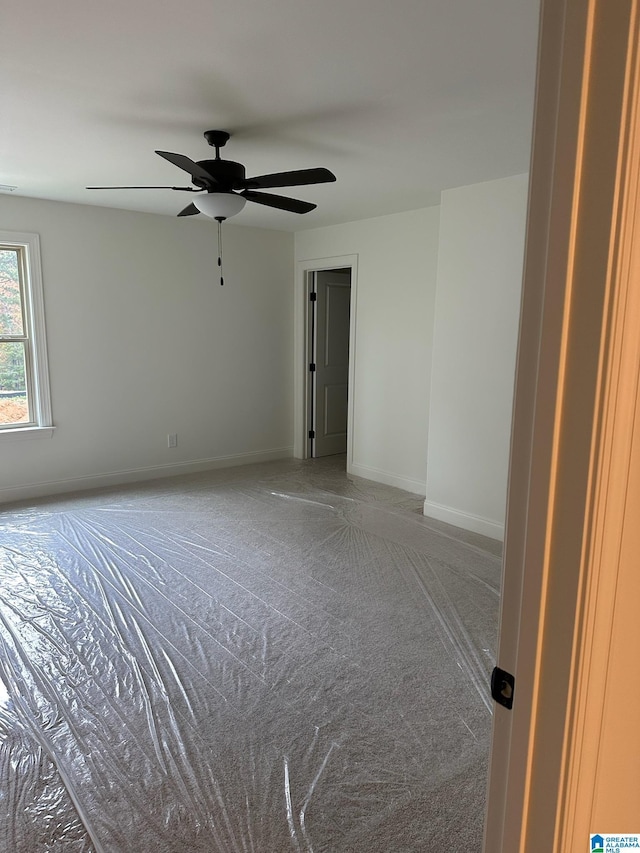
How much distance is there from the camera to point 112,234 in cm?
517

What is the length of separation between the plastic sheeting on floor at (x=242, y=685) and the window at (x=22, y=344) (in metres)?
0.96

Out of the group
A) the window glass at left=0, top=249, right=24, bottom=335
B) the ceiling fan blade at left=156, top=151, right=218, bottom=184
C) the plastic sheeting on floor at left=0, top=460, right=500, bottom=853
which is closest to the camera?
the plastic sheeting on floor at left=0, top=460, right=500, bottom=853

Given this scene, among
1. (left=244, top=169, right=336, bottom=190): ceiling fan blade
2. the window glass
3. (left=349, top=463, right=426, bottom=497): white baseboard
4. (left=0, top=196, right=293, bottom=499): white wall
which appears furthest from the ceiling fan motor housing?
(left=349, top=463, right=426, bottom=497): white baseboard

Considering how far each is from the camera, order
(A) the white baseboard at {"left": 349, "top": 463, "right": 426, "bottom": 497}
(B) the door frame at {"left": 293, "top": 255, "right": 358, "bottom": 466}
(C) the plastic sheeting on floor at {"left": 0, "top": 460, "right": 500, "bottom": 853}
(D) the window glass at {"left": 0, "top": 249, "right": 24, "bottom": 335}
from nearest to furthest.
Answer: (C) the plastic sheeting on floor at {"left": 0, "top": 460, "right": 500, "bottom": 853} < (D) the window glass at {"left": 0, "top": 249, "right": 24, "bottom": 335} < (A) the white baseboard at {"left": 349, "top": 463, "right": 426, "bottom": 497} < (B) the door frame at {"left": 293, "top": 255, "right": 358, "bottom": 466}

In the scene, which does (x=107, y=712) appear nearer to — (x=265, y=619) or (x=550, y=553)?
(x=265, y=619)

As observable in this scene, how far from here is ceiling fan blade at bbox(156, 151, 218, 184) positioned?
2.63 m

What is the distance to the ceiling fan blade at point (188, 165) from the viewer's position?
2.63 meters

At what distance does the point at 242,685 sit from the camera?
2500 mm

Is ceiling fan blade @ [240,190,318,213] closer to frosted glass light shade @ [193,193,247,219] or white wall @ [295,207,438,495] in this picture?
frosted glass light shade @ [193,193,247,219]

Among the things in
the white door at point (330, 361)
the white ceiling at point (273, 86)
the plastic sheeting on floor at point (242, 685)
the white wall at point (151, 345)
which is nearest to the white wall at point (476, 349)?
the white ceiling at point (273, 86)

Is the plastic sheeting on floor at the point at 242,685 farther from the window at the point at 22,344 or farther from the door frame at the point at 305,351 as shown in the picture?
the door frame at the point at 305,351

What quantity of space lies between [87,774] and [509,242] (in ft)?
12.2

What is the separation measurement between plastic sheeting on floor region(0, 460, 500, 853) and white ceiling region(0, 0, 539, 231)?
8.13 ft

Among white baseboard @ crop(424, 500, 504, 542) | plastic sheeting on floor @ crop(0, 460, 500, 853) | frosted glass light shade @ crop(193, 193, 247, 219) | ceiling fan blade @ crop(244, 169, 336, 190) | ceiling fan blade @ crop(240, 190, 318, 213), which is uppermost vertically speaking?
ceiling fan blade @ crop(244, 169, 336, 190)
